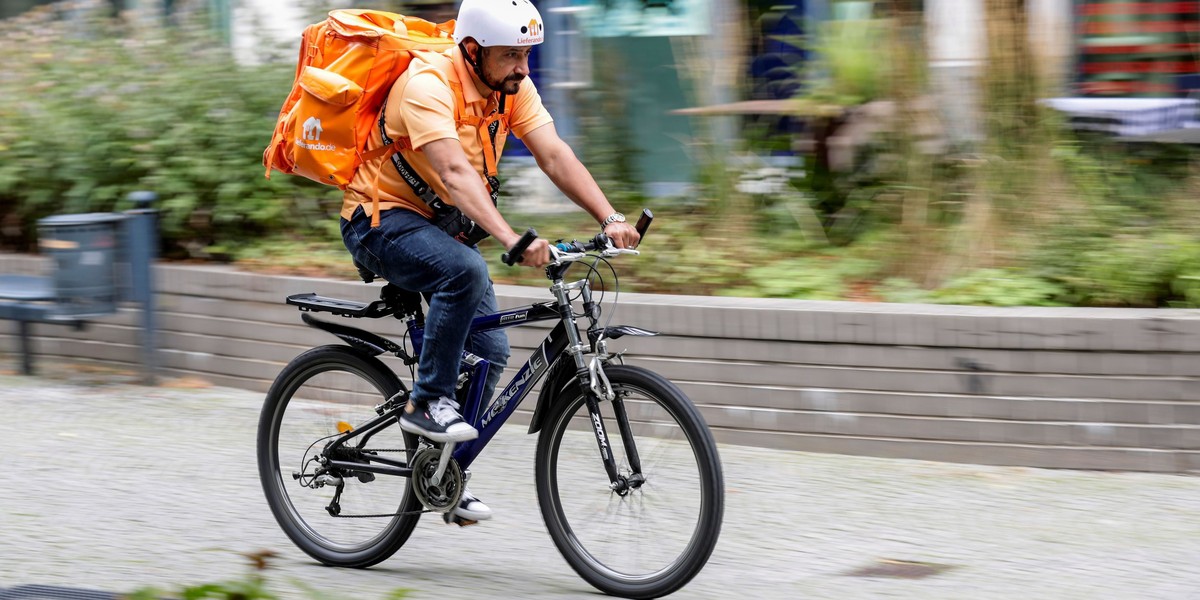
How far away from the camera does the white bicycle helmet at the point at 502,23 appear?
4.07 metres

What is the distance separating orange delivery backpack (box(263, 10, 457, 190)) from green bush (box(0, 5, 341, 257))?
336cm

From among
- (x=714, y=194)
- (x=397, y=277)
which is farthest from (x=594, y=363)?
(x=714, y=194)

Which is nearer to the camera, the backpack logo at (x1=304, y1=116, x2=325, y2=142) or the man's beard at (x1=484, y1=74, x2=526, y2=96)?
the man's beard at (x1=484, y1=74, x2=526, y2=96)

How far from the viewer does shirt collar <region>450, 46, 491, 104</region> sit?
167 inches

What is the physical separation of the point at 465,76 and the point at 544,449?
1201 millimetres

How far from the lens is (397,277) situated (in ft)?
14.3

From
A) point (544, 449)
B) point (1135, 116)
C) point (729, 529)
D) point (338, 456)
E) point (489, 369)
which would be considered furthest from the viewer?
point (1135, 116)

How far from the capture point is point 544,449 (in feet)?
14.4

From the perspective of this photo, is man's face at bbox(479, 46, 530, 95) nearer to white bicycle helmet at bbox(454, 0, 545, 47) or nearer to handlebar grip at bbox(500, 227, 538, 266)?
white bicycle helmet at bbox(454, 0, 545, 47)

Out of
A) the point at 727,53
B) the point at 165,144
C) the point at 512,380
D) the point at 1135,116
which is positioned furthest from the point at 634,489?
the point at 1135,116

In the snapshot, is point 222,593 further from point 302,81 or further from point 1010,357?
point 1010,357

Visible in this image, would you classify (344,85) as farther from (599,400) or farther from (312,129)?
(599,400)

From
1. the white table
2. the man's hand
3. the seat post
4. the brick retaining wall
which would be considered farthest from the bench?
the white table

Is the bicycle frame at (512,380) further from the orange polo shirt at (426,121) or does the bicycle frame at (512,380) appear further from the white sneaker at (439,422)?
the orange polo shirt at (426,121)
